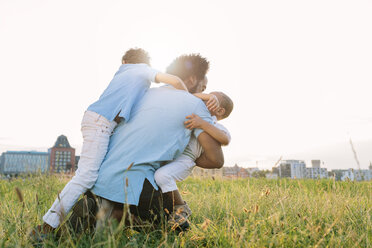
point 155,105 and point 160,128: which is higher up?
point 155,105

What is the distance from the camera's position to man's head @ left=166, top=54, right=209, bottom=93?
2.82 meters

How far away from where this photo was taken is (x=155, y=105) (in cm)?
229

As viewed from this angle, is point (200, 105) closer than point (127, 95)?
No

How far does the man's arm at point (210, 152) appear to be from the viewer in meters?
2.36

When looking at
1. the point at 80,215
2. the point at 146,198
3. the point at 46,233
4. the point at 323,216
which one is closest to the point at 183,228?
the point at 146,198

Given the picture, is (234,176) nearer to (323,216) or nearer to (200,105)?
(323,216)

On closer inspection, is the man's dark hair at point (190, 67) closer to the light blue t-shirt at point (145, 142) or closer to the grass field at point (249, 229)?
the light blue t-shirt at point (145, 142)

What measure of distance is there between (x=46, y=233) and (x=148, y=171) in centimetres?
87

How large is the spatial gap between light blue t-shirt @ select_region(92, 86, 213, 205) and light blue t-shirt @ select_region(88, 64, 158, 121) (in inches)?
4.2

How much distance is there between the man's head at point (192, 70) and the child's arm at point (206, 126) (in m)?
0.61

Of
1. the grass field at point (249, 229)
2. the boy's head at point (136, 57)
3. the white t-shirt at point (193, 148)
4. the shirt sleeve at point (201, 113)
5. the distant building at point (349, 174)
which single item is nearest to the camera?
the grass field at point (249, 229)

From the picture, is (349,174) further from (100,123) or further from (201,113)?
(100,123)

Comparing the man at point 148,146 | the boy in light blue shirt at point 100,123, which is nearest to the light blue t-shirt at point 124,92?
the boy in light blue shirt at point 100,123

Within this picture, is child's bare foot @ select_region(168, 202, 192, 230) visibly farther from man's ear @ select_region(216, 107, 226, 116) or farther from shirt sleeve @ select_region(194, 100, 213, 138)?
man's ear @ select_region(216, 107, 226, 116)
